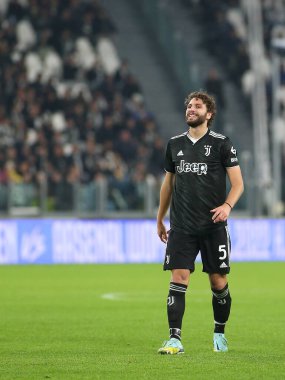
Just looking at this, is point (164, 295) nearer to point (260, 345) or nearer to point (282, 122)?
point (260, 345)

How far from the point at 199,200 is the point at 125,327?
3.19 metres

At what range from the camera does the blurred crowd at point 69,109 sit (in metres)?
27.0

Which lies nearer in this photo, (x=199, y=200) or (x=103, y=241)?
(x=199, y=200)

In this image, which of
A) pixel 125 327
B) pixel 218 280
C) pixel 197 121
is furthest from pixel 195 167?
pixel 125 327

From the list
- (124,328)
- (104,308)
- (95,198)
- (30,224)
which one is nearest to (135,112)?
(95,198)

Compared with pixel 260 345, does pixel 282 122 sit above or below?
above

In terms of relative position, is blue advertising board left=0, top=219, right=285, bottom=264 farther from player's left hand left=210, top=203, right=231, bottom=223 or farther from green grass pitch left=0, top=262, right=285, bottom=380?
player's left hand left=210, top=203, right=231, bottom=223

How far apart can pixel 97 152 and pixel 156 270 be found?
6.00 metres

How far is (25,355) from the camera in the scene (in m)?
10.1

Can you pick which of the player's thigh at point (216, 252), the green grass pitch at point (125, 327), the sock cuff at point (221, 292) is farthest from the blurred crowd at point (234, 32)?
the player's thigh at point (216, 252)

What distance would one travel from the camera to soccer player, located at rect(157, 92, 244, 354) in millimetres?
10102

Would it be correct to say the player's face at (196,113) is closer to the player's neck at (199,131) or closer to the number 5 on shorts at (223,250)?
the player's neck at (199,131)

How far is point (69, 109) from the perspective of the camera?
29516 millimetres

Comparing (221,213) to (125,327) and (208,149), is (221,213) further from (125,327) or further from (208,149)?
(125,327)
